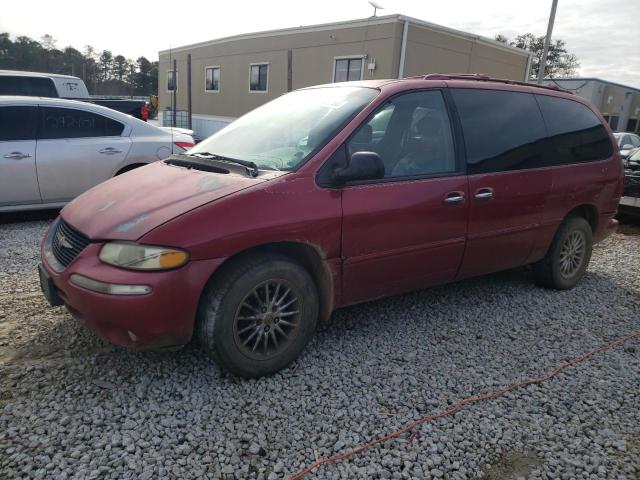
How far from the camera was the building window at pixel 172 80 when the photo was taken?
Answer: 25.8 meters

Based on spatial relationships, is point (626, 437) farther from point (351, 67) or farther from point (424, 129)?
point (351, 67)

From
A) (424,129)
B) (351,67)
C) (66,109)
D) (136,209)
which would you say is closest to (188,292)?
(136,209)

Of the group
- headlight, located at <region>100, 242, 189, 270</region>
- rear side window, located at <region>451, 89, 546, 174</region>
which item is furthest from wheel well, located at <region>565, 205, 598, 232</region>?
headlight, located at <region>100, 242, 189, 270</region>

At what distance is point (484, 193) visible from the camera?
3768 millimetres

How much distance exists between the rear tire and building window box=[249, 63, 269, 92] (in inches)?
695

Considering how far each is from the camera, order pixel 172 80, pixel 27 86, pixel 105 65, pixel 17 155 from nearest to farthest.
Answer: pixel 17 155, pixel 27 86, pixel 172 80, pixel 105 65

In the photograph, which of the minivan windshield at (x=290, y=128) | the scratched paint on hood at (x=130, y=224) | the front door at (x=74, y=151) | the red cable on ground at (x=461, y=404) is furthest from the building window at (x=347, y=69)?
the scratched paint on hood at (x=130, y=224)

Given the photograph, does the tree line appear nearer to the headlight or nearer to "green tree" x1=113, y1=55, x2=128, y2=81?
"green tree" x1=113, y1=55, x2=128, y2=81

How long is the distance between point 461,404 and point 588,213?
2968mm

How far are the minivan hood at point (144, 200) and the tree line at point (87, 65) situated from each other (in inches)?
2028

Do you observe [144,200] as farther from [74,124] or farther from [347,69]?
[347,69]

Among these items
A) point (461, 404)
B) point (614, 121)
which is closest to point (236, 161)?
point (461, 404)

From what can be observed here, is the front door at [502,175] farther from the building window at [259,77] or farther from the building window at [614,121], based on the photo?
the building window at [614,121]

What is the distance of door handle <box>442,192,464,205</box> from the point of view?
3547 millimetres
